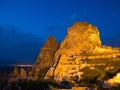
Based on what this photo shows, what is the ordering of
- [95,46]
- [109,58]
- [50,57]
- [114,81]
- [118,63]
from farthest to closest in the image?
[50,57] < [95,46] < [109,58] < [118,63] < [114,81]

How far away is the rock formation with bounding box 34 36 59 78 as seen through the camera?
14138 cm

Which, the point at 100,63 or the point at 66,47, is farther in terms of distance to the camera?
the point at 66,47

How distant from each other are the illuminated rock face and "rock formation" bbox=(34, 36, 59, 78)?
1076cm

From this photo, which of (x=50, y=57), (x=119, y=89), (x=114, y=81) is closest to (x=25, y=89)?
(x=114, y=81)

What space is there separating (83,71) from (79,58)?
9.17 metres

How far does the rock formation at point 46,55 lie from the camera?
14138 cm

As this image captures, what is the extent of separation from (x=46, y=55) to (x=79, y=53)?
2417 centimetres

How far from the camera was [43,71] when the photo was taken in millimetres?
133375

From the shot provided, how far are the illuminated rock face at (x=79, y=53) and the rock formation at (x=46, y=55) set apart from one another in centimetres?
1076

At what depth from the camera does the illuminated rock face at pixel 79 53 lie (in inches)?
4451

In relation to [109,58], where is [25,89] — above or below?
below

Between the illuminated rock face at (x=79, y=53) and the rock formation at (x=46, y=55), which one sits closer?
the illuminated rock face at (x=79, y=53)

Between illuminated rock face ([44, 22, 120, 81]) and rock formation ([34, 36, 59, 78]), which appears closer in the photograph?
illuminated rock face ([44, 22, 120, 81])

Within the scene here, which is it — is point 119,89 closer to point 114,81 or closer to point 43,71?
point 114,81
